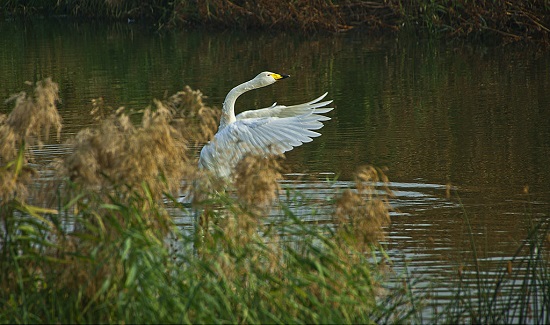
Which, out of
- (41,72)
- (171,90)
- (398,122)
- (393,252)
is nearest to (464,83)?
(398,122)

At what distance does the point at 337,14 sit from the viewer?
20.7 metres

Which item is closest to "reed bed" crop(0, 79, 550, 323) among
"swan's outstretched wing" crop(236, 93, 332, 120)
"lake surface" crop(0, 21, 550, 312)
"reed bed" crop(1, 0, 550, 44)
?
"lake surface" crop(0, 21, 550, 312)

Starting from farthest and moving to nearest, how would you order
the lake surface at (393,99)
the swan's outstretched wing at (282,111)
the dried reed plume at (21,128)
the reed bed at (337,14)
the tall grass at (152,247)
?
the reed bed at (337,14) < the swan's outstretched wing at (282,111) < the lake surface at (393,99) < the dried reed plume at (21,128) < the tall grass at (152,247)

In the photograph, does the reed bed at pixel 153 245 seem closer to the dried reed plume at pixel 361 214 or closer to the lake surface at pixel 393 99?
the dried reed plume at pixel 361 214

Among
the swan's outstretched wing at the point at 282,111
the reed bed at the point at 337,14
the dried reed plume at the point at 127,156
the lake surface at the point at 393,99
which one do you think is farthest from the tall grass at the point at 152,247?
the reed bed at the point at 337,14

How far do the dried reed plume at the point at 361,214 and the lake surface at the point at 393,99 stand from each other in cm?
31

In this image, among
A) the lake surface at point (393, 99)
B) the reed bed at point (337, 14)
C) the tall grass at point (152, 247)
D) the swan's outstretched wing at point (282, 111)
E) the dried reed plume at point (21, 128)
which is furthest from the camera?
the reed bed at point (337, 14)

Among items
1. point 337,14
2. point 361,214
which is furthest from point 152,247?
point 337,14

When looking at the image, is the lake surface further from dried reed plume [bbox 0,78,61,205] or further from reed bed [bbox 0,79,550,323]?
dried reed plume [bbox 0,78,61,205]

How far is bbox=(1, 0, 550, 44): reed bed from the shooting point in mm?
17688

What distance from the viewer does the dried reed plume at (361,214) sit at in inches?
160

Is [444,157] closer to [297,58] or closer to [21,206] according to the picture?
[21,206]

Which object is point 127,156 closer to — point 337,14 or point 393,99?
point 393,99

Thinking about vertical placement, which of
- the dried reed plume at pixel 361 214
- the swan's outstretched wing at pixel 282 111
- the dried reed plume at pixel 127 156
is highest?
the dried reed plume at pixel 127 156
